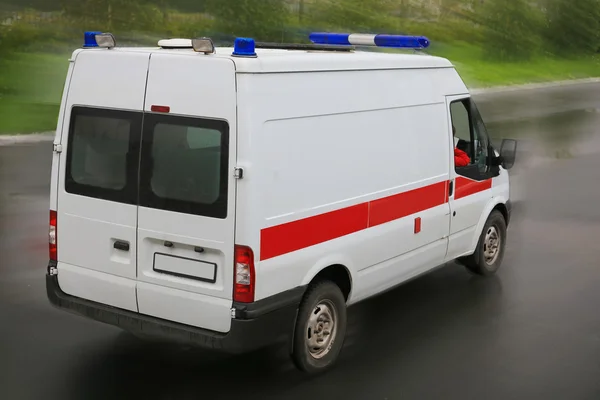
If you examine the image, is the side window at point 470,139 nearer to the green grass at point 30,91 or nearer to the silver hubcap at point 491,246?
the silver hubcap at point 491,246

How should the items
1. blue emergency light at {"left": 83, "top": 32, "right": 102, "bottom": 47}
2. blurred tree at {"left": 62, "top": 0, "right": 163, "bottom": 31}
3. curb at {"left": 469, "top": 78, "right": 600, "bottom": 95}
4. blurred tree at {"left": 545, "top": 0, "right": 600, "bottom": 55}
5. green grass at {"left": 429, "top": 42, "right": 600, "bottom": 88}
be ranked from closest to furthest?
blue emergency light at {"left": 83, "top": 32, "right": 102, "bottom": 47} → blurred tree at {"left": 62, "top": 0, "right": 163, "bottom": 31} → curb at {"left": 469, "top": 78, "right": 600, "bottom": 95} → green grass at {"left": 429, "top": 42, "right": 600, "bottom": 88} → blurred tree at {"left": 545, "top": 0, "right": 600, "bottom": 55}

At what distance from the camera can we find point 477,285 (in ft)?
28.9

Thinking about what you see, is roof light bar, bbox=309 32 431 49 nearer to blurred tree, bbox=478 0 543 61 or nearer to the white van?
the white van

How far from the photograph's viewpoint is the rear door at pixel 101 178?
234 inches

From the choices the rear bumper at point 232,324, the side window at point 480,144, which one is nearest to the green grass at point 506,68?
the side window at point 480,144

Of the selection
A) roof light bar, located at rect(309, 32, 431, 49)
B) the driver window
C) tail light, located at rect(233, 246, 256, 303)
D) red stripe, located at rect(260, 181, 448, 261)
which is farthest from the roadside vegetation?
tail light, located at rect(233, 246, 256, 303)

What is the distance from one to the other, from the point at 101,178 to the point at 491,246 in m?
4.49

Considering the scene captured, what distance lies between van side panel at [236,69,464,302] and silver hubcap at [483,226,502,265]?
115 centimetres

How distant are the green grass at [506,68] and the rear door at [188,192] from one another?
31090 millimetres

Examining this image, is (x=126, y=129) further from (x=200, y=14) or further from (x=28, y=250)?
(x=200, y=14)

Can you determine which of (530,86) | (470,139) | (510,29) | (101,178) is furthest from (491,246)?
(510,29)

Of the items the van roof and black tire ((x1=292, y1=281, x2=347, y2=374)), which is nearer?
the van roof

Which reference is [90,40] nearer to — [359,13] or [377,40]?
[377,40]

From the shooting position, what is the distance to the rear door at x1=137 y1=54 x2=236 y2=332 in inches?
221
